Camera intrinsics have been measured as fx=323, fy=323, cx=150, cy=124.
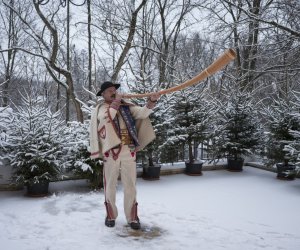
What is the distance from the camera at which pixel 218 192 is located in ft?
20.2

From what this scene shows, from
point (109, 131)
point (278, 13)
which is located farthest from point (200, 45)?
point (109, 131)

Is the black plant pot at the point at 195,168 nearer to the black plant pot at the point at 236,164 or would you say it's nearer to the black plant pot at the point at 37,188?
the black plant pot at the point at 236,164

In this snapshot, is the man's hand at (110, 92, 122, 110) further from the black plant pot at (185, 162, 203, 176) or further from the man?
the black plant pot at (185, 162, 203, 176)

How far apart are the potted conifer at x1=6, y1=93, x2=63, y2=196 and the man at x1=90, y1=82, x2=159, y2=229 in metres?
1.90

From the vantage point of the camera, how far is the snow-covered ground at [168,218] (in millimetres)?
3713

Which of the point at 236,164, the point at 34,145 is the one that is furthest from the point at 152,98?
the point at 236,164

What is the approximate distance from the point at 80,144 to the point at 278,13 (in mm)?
6032

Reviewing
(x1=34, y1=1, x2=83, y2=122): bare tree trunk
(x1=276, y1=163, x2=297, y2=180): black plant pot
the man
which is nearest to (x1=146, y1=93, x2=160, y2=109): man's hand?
the man

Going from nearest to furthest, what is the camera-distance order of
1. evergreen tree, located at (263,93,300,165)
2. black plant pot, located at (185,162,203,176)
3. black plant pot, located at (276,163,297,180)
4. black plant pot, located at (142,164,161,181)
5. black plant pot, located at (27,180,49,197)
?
1. black plant pot, located at (27,180,49,197)
2. black plant pot, located at (142,164,161,181)
3. evergreen tree, located at (263,93,300,165)
4. black plant pot, located at (276,163,297,180)
5. black plant pot, located at (185,162,203,176)

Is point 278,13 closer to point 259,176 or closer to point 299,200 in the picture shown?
point 259,176

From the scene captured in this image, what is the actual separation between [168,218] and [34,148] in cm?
274

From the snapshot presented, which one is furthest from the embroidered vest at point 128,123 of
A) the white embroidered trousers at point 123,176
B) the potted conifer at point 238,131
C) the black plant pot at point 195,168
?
the potted conifer at point 238,131

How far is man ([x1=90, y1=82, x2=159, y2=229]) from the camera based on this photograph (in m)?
4.11

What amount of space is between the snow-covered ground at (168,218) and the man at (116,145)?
31 centimetres
